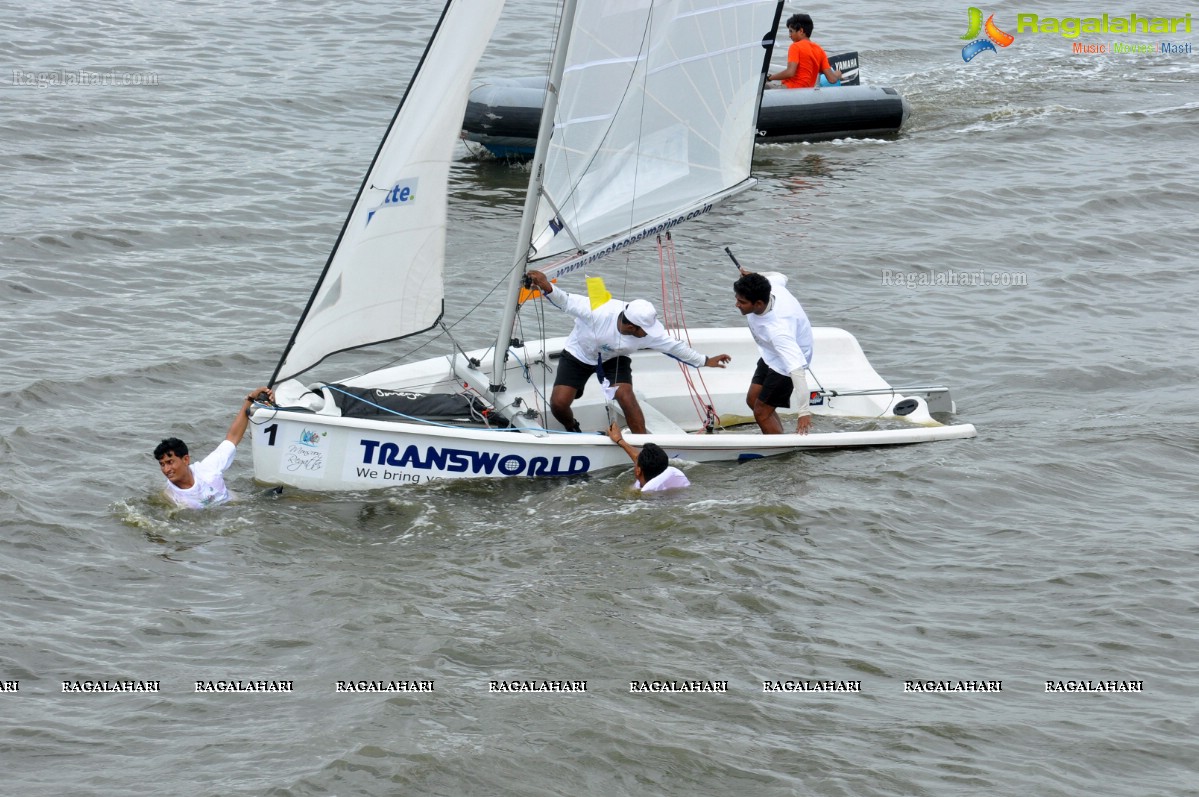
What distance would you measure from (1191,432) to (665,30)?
18.1 ft

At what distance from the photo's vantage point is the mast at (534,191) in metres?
9.27

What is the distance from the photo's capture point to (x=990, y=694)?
7.38 metres

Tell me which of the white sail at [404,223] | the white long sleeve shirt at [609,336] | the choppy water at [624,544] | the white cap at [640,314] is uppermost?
the white sail at [404,223]

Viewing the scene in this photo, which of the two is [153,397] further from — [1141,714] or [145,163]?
[1141,714]

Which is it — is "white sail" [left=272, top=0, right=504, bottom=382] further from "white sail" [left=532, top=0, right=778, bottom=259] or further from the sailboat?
"white sail" [left=532, top=0, right=778, bottom=259]

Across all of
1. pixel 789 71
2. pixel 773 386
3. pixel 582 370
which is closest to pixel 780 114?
pixel 789 71

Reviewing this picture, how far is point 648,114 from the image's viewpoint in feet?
33.6

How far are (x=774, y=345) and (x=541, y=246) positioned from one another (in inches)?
77.1

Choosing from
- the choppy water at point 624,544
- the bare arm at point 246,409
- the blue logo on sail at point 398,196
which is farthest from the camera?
the bare arm at point 246,409

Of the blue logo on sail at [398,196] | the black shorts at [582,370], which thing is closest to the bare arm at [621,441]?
the black shorts at [582,370]

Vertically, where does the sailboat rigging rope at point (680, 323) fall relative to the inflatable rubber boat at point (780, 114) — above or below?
below

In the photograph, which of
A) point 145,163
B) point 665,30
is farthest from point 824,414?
point 145,163

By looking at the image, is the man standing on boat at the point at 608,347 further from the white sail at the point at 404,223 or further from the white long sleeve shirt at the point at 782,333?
the white sail at the point at 404,223

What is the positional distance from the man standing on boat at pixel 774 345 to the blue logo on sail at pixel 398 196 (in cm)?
251
